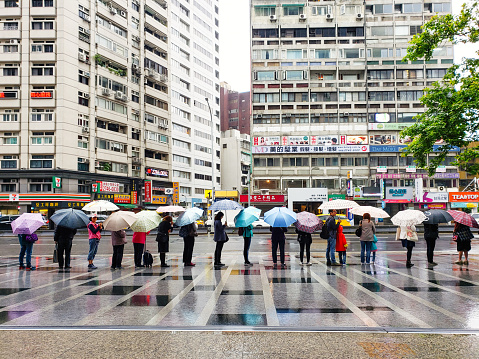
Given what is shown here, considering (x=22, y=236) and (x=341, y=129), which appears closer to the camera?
(x=22, y=236)

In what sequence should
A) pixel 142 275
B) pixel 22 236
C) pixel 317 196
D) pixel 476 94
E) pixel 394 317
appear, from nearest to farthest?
pixel 394 317 < pixel 142 275 < pixel 22 236 < pixel 476 94 < pixel 317 196

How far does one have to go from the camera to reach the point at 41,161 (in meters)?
50.8

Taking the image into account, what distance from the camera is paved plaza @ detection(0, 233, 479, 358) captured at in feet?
20.6

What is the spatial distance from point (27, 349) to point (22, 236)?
34.3 feet

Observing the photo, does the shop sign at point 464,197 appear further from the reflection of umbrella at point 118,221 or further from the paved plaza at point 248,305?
the reflection of umbrella at point 118,221

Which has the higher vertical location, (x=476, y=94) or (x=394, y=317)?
(x=476, y=94)

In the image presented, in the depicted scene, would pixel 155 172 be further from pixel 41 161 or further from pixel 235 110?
pixel 235 110

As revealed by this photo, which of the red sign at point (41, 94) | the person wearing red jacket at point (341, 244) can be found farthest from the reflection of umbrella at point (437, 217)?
the red sign at point (41, 94)

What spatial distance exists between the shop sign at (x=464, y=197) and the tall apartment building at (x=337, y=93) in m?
4.82

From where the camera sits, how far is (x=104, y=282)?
38.8 feet

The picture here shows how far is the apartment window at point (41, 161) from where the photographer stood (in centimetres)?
5069

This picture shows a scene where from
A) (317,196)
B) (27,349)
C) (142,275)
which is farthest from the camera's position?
(317,196)

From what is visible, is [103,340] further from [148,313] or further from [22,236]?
[22,236]

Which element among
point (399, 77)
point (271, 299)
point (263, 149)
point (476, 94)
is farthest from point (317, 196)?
point (271, 299)
